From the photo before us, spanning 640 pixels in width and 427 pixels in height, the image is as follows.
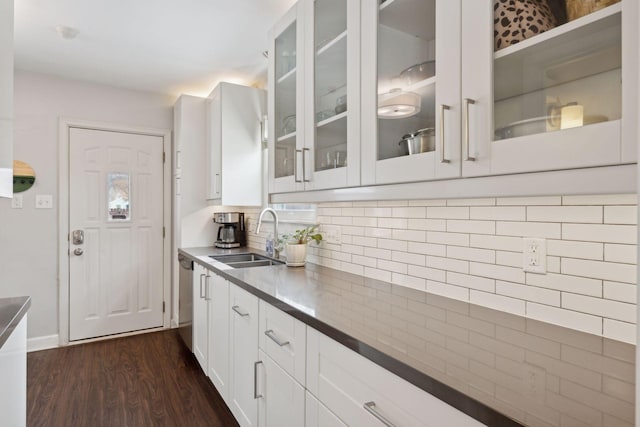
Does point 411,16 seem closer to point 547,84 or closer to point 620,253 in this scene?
point 547,84

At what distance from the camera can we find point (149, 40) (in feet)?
7.99

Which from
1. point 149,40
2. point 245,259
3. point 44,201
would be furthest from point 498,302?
point 44,201

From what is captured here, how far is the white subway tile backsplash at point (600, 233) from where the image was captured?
0.93m

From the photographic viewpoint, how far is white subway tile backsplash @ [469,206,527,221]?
1.16 metres

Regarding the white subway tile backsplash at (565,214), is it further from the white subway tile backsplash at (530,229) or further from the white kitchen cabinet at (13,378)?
the white kitchen cabinet at (13,378)

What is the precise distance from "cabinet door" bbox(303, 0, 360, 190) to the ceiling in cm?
59

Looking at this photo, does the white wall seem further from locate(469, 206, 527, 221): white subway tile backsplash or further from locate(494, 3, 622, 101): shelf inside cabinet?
locate(494, 3, 622, 101): shelf inside cabinet

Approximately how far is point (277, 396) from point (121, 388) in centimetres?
166

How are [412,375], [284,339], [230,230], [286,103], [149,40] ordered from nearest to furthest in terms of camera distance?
[412,375] < [284,339] < [286,103] < [149,40] < [230,230]

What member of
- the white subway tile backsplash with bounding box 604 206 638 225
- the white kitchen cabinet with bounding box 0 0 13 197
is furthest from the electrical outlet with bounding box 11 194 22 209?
the white subway tile backsplash with bounding box 604 206 638 225

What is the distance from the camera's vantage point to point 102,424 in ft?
6.75

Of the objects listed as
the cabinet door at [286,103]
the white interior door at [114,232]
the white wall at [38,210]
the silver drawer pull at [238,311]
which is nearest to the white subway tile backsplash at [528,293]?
the cabinet door at [286,103]

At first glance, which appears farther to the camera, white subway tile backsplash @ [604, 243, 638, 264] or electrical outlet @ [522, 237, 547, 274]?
electrical outlet @ [522, 237, 547, 274]

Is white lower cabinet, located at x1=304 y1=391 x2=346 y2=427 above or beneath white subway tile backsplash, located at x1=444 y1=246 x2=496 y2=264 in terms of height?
beneath
